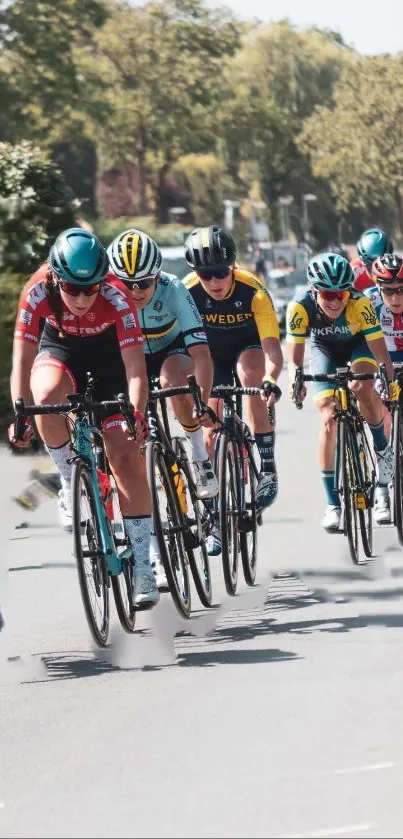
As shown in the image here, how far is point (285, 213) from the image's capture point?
11719 cm

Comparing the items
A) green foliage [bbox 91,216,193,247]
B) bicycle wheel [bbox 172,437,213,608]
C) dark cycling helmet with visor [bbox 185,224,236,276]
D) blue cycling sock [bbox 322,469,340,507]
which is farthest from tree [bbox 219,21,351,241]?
bicycle wheel [bbox 172,437,213,608]

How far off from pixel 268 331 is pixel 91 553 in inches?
115

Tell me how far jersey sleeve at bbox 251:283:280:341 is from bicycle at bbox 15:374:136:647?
2.35 m

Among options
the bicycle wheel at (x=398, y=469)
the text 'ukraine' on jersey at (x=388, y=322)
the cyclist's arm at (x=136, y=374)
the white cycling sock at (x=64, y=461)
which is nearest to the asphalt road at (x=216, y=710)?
the bicycle wheel at (x=398, y=469)

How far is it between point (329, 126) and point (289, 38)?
999cm

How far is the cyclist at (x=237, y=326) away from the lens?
10.6 metres

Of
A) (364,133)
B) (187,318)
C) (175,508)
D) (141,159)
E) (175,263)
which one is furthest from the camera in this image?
(364,133)

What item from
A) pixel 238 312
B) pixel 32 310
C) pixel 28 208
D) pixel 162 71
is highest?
pixel 162 71

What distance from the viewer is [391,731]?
6.95 m

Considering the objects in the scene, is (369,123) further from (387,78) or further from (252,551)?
(252,551)

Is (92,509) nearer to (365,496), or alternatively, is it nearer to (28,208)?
(365,496)

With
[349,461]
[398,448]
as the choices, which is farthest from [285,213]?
[349,461]

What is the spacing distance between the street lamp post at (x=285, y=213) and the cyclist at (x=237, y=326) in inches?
3967

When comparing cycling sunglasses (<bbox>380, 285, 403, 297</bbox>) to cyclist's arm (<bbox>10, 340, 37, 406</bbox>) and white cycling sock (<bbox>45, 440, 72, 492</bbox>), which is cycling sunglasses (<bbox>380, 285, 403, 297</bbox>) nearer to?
white cycling sock (<bbox>45, 440, 72, 492</bbox>)
